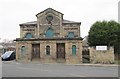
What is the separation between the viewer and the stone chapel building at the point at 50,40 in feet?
156

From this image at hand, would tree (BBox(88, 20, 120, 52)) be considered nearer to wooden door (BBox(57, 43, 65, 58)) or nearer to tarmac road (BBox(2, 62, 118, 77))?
wooden door (BBox(57, 43, 65, 58))

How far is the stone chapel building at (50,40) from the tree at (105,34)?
12.3 m

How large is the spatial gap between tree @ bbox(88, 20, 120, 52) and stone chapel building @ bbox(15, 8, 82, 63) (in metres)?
12.3

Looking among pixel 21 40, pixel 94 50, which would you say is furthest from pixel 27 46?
pixel 94 50

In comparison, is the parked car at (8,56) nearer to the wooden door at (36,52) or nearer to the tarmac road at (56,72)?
the wooden door at (36,52)

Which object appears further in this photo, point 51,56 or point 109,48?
point 51,56

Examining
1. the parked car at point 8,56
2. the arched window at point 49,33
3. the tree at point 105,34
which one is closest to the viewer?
the arched window at point 49,33

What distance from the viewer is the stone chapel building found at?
47406 millimetres

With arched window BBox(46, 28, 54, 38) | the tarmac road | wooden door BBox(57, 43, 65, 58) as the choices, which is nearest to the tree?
arched window BBox(46, 28, 54, 38)

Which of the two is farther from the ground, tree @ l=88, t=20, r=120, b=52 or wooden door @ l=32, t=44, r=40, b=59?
tree @ l=88, t=20, r=120, b=52

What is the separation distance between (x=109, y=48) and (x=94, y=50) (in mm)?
2341

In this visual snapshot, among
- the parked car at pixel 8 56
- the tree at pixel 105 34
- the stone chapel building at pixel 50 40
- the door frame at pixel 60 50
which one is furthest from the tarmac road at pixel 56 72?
the tree at pixel 105 34

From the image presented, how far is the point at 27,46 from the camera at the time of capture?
160 feet

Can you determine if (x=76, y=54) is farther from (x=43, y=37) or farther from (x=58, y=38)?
(x=43, y=37)
